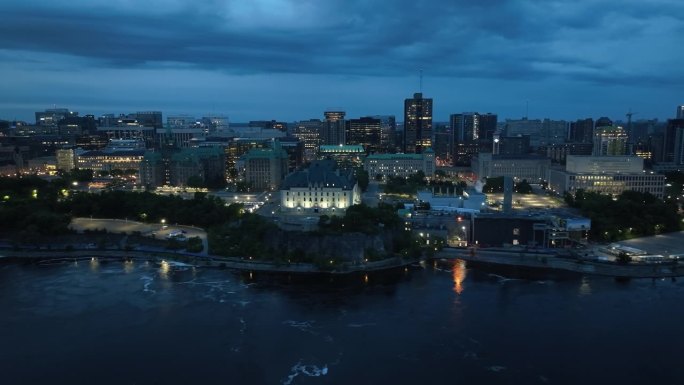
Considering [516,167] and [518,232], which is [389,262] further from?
[516,167]

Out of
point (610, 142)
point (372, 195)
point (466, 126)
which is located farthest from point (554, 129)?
point (372, 195)

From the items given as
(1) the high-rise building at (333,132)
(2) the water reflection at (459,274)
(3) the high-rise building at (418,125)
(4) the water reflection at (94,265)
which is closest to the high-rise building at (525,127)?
(3) the high-rise building at (418,125)

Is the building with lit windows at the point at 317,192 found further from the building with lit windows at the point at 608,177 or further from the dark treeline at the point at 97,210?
the building with lit windows at the point at 608,177

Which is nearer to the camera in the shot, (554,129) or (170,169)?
(170,169)

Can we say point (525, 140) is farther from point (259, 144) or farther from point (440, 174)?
point (259, 144)

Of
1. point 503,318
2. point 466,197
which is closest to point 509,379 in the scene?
point 503,318

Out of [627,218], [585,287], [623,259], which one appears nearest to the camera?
[585,287]

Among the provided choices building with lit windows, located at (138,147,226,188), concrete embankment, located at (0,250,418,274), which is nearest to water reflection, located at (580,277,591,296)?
concrete embankment, located at (0,250,418,274)
